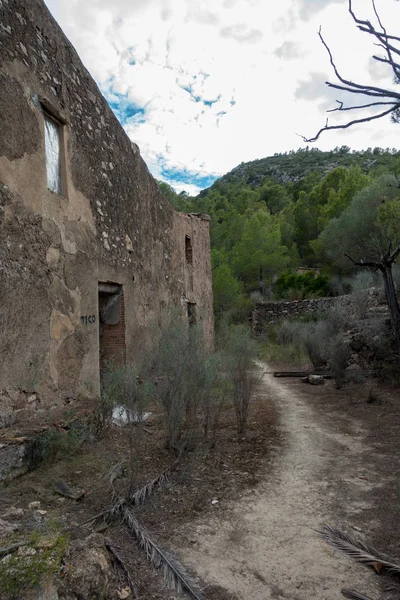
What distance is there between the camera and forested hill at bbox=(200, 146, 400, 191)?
51747mm

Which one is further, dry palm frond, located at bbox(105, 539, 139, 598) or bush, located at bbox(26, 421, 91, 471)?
bush, located at bbox(26, 421, 91, 471)

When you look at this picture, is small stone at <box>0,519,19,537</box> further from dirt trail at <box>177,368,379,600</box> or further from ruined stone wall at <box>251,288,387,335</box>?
ruined stone wall at <box>251,288,387,335</box>

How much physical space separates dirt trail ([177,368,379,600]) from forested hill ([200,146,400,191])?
154ft

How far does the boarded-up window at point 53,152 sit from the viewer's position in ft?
16.7

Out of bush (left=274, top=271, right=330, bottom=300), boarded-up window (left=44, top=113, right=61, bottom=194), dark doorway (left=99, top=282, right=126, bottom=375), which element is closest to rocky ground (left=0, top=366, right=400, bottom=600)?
dark doorway (left=99, top=282, right=126, bottom=375)

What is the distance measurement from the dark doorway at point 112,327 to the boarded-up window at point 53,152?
6.51 ft

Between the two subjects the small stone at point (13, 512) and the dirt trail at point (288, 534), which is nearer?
the dirt trail at point (288, 534)

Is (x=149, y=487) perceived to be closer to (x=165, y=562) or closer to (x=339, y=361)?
(x=165, y=562)

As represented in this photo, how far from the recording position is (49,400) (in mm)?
4762

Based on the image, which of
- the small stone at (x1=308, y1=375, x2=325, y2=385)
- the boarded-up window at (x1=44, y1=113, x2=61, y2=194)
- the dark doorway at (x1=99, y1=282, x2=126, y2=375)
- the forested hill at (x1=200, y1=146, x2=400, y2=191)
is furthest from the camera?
the forested hill at (x1=200, y1=146, x2=400, y2=191)

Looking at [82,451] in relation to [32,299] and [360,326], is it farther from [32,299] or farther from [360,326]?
[360,326]

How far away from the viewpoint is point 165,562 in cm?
247

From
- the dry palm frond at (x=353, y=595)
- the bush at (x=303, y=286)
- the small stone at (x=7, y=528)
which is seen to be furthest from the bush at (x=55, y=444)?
the bush at (x=303, y=286)

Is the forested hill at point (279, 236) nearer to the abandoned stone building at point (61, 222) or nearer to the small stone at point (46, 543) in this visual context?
the abandoned stone building at point (61, 222)
